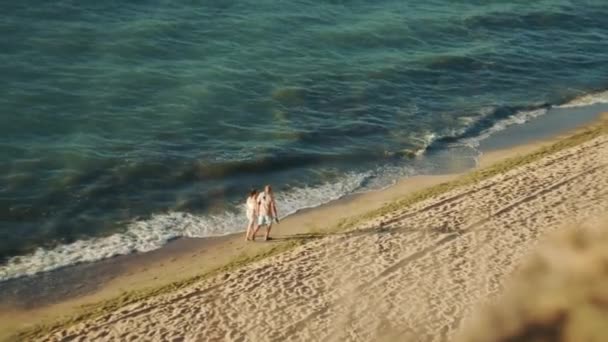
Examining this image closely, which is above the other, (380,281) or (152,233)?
(152,233)

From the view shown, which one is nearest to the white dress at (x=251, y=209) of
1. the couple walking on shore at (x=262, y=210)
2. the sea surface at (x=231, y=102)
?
the couple walking on shore at (x=262, y=210)

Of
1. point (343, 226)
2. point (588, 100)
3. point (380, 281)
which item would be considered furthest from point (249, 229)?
point (588, 100)

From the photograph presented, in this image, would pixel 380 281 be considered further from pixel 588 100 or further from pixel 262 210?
pixel 588 100

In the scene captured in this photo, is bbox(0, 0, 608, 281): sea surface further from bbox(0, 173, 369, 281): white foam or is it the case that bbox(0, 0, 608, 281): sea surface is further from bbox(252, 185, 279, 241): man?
bbox(252, 185, 279, 241): man

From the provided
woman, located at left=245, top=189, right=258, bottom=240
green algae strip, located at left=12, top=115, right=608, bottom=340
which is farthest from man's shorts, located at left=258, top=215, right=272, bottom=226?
green algae strip, located at left=12, top=115, right=608, bottom=340

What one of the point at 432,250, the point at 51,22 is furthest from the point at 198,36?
the point at 432,250

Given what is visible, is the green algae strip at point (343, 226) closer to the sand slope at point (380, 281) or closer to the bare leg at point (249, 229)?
the sand slope at point (380, 281)
